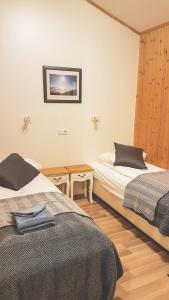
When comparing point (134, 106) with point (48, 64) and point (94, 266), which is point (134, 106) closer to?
point (48, 64)

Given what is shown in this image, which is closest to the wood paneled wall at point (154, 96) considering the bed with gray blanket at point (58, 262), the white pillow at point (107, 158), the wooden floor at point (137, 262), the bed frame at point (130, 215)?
the white pillow at point (107, 158)

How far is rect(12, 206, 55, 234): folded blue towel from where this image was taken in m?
1.62

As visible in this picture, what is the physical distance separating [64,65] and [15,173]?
5.63 feet

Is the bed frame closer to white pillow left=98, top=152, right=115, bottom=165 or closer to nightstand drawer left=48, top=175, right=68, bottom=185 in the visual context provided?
white pillow left=98, top=152, right=115, bottom=165

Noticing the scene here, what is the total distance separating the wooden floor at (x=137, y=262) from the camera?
1.86m

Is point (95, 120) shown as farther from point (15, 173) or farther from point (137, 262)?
point (137, 262)

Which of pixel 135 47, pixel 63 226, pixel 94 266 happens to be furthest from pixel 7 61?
pixel 94 266

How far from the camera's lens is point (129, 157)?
11.0ft

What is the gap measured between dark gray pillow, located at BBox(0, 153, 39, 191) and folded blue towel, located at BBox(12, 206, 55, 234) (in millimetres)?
733

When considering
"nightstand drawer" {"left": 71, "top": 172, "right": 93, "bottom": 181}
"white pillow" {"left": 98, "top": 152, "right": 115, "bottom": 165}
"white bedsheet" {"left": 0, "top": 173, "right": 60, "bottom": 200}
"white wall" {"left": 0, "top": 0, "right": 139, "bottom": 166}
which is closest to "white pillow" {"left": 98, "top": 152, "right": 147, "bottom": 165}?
"white pillow" {"left": 98, "top": 152, "right": 115, "bottom": 165}

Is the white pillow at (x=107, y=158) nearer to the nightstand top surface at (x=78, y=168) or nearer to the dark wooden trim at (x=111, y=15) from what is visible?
the nightstand top surface at (x=78, y=168)

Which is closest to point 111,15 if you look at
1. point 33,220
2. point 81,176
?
point 81,176

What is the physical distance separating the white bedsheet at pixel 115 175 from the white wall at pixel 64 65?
1.39ft

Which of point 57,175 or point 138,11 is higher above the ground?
point 138,11
